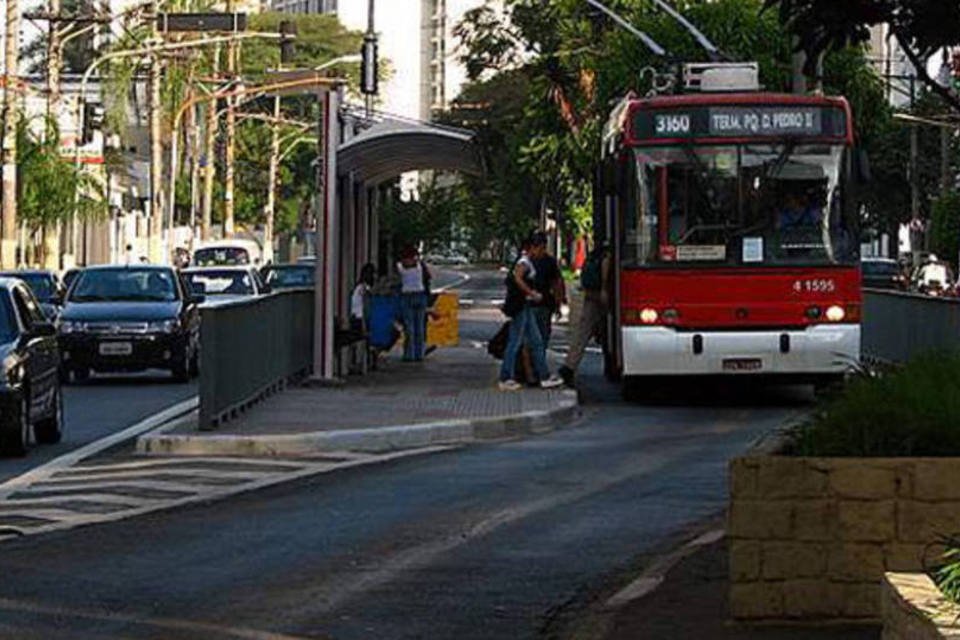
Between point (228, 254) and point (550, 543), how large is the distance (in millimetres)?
49525

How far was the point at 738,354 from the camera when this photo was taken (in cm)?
2588

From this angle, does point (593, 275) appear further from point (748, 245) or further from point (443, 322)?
point (443, 322)

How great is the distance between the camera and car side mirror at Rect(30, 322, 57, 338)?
21.7 meters

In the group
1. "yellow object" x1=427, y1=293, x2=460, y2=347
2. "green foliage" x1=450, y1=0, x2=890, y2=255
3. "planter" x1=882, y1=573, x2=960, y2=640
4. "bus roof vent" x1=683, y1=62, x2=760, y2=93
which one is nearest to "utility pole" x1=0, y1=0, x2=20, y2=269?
"green foliage" x1=450, y1=0, x2=890, y2=255

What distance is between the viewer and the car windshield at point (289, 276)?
45.5 meters

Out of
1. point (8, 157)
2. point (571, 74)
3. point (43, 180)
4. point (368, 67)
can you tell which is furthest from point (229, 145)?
point (368, 67)

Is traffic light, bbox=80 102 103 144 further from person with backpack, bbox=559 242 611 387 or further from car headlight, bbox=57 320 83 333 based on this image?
person with backpack, bbox=559 242 611 387

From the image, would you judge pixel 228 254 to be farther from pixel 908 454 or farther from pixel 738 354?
pixel 908 454

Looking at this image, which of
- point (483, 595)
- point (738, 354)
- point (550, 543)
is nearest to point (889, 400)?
point (483, 595)

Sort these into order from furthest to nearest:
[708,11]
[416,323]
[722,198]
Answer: [708,11], [416,323], [722,198]

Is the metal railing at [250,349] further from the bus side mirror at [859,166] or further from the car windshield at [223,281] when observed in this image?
the car windshield at [223,281]

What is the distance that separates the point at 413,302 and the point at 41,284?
8.07m

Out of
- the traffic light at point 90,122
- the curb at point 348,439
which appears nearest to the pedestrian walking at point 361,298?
the curb at point 348,439

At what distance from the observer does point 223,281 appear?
40.7 metres
